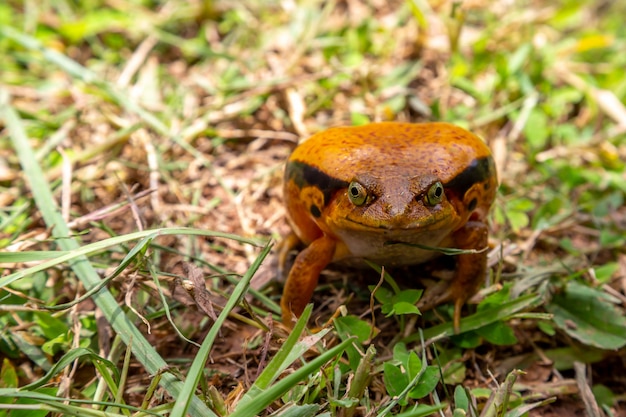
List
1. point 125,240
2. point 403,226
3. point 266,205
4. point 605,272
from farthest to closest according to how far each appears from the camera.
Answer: point 266,205 < point 605,272 < point 125,240 < point 403,226

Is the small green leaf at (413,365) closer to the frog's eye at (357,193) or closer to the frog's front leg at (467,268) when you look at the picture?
the frog's front leg at (467,268)

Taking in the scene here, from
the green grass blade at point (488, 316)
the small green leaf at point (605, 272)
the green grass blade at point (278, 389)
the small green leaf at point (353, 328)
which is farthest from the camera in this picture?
the small green leaf at point (605, 272)

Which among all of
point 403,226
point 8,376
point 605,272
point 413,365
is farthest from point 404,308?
point 8,376

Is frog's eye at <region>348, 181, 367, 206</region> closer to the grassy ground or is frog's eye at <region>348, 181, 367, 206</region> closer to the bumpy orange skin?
the bumpy orange skin

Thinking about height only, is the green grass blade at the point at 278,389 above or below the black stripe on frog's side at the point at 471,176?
below

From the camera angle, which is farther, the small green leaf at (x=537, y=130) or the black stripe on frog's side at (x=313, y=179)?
the small green leaf at (x=537, y=130)

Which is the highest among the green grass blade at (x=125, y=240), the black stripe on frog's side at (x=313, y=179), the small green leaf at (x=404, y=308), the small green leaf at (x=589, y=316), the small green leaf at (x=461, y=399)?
the green grass blade at (x=125, y=240)

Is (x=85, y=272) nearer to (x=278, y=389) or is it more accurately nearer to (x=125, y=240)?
(x=125, y=240)

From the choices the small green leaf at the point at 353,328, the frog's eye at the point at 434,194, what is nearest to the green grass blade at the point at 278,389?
the small green leaf at the point at 353,328
